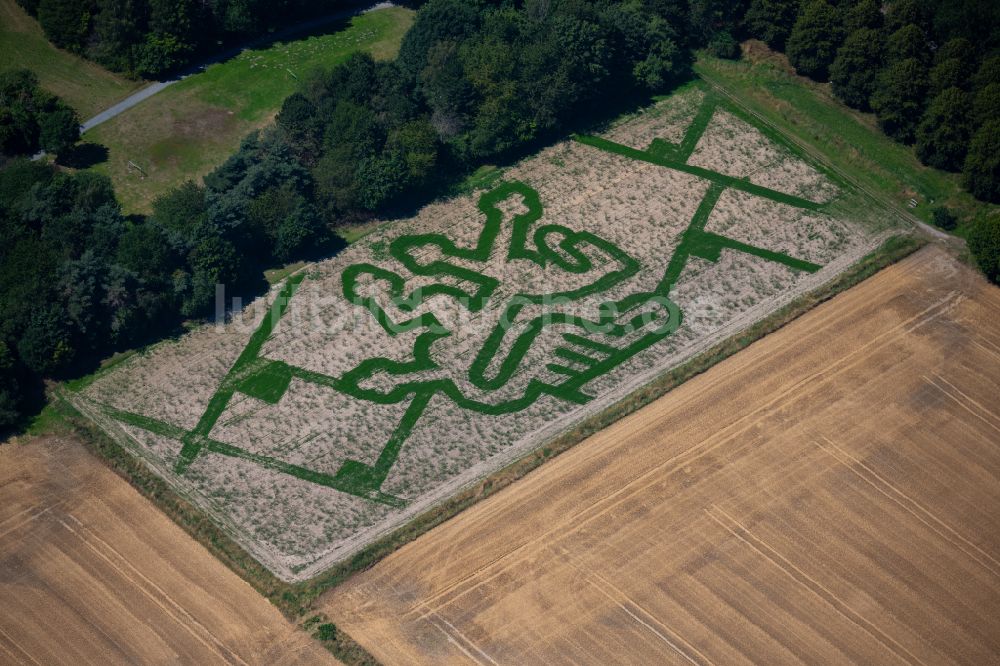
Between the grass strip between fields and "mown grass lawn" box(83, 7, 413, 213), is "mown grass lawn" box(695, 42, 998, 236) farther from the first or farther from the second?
"mown grass lawn" box(83, 7, 413, 213)

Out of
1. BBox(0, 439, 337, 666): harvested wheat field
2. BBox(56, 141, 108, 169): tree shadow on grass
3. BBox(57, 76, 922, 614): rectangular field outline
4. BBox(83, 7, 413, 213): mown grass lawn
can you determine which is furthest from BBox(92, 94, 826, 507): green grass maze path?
BBox(56, 141, 108, 169): tree shadow on grass

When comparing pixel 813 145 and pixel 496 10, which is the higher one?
pixel 496 10

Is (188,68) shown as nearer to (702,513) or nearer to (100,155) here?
(100,155)

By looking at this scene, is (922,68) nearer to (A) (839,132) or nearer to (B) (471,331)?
(A) (839,132)

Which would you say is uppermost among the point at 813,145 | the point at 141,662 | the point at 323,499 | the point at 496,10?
the point at 496,10

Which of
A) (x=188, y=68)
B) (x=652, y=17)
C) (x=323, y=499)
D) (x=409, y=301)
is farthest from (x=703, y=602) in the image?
(x=188, y=68)

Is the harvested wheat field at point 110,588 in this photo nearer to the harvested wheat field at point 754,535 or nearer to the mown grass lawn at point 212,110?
the harvested wheat field at point 754,535
